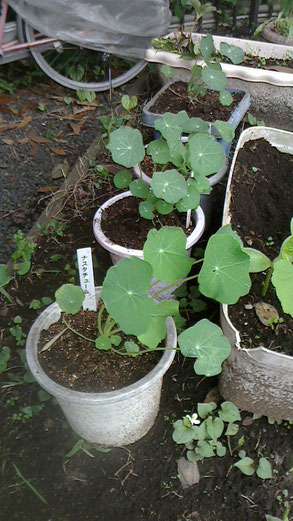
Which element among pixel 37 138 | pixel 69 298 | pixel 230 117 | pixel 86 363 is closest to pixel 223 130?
pixel 230 117

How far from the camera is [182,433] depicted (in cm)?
182

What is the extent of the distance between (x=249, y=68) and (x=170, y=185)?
151cm

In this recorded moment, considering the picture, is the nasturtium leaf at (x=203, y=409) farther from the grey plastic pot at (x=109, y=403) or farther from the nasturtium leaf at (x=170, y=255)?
the nasturtium leaf at (x=170, y=255)

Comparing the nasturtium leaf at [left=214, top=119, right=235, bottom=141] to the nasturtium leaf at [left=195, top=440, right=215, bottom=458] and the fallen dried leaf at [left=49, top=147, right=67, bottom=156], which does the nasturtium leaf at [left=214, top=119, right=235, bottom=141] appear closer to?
the nasturtium leaf at [left=195, top=440, right=215, bottom=458]

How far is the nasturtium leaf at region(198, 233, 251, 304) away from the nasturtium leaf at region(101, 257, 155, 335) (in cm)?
19

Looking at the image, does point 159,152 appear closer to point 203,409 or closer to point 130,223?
point 130,223

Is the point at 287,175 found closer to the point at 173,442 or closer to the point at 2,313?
the point at 173,442

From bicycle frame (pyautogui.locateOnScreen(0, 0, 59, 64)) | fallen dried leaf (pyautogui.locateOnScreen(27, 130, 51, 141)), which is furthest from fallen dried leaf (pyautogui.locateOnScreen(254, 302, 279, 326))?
bicycle frame (pyautogui.locateOnScreen(0, 0, 59, 64))

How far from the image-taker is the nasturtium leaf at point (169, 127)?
1.88 m

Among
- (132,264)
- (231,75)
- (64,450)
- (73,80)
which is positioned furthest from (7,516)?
(73,80)

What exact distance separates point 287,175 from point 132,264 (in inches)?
50.3

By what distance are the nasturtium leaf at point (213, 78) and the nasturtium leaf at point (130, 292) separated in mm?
1227

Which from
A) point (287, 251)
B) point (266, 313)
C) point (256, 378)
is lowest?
point (256, 378)

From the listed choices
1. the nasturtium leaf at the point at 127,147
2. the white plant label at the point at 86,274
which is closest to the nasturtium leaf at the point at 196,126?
the nasturtium leaf at the point at 127,147
